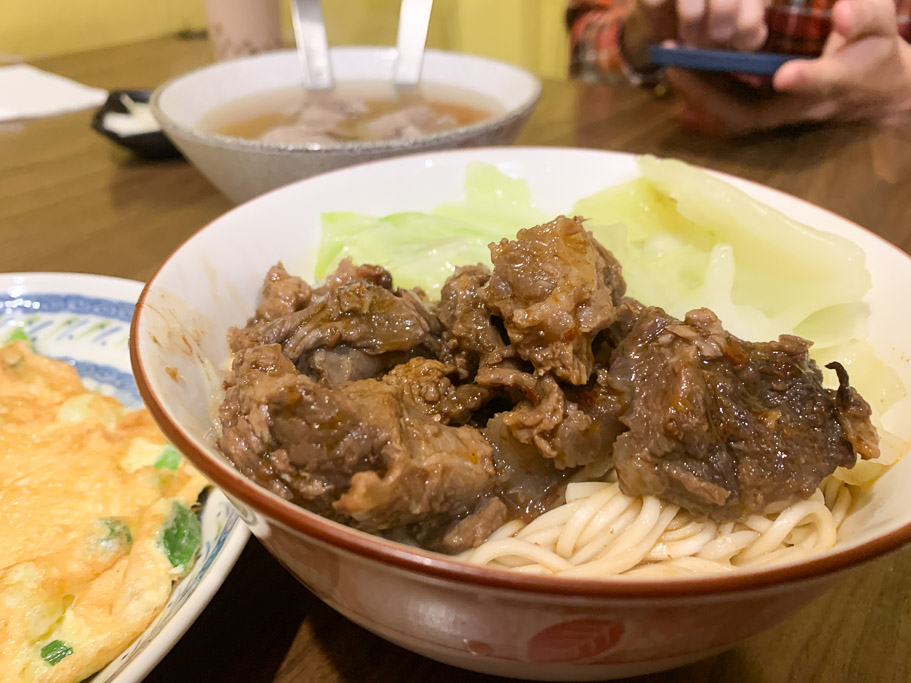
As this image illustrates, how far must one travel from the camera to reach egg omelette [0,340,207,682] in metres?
1.22

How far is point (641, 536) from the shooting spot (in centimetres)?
112

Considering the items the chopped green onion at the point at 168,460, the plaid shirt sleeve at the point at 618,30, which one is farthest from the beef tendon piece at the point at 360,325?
the plaid shirt sleeve at the point at 618,30

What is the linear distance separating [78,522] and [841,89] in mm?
3857

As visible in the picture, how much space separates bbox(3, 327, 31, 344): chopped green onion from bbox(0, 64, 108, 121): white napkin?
7.88 ft

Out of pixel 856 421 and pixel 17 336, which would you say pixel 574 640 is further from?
pixel 17 336

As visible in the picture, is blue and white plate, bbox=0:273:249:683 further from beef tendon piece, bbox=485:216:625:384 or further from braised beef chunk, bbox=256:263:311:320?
beef tendon piece, bbox=485:216:625:384

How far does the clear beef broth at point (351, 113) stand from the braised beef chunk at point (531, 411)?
4.82 ft

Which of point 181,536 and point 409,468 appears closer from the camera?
point 409,468

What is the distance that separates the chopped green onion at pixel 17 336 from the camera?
2014mm

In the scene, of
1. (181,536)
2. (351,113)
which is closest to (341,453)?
(181,536)

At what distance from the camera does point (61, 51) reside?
601cm

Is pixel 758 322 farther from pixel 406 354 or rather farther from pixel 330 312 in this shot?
pixel 330 312

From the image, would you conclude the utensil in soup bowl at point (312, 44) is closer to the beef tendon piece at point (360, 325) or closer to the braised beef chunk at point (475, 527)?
the beef tendon piece at point (360, 325)

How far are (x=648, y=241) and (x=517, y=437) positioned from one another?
1016 mm
